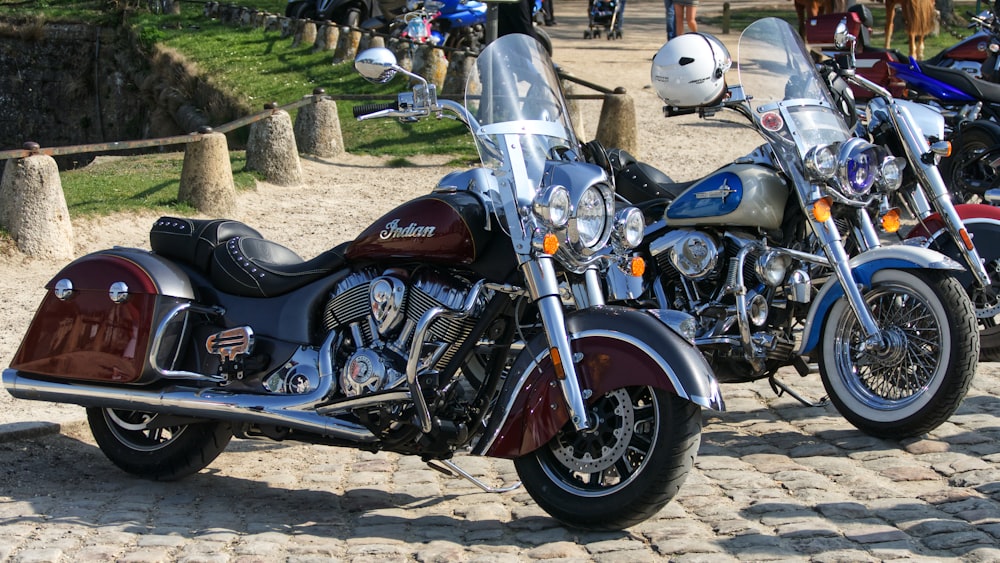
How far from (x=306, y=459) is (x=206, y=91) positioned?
47.3 ft

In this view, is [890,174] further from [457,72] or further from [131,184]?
[457,72]

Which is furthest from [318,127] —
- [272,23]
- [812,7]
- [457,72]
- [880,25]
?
[880,25]

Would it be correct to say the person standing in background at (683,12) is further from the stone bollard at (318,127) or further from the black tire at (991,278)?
the black tire at (991,278)

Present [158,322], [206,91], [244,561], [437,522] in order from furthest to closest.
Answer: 1. [206,91]
2. [158,322]
3. [437,522]
4. [244,561]

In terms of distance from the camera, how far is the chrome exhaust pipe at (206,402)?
16.7 ft

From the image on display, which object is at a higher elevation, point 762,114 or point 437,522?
point 762,114

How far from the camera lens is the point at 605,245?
4.80m

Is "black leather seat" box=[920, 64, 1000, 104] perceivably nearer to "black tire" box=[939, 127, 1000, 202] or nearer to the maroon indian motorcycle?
"black tire" box=[939, 127, 1000, 202]

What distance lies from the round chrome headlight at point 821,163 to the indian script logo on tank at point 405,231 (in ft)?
6.61

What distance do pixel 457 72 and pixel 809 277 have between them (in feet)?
29.7

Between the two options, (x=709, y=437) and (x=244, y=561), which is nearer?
(x=244, y=561)

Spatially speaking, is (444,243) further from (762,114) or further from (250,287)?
(762,114)

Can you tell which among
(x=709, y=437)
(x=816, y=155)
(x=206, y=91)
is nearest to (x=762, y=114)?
(x=816, y=155)

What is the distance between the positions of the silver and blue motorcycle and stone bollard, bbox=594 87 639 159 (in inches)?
261
